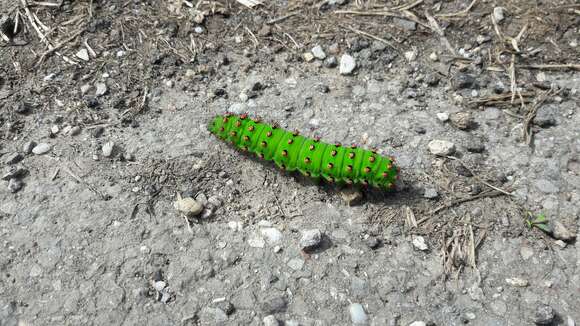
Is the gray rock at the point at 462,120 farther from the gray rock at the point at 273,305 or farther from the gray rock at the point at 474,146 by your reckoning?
the gray rock at the point at 273,305

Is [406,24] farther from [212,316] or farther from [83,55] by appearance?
[212,316]

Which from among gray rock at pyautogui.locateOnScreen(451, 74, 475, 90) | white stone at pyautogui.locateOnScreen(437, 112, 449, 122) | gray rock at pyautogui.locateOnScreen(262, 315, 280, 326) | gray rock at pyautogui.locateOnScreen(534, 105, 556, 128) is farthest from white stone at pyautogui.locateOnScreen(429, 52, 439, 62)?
gray rock at pyautogui.locateOnScreen(262, 315, 280, 326)

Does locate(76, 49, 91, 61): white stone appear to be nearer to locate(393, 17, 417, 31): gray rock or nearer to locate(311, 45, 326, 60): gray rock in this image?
locate(311, 45, 326, 60): gray rock

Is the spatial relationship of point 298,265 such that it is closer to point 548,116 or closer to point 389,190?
point 389,190

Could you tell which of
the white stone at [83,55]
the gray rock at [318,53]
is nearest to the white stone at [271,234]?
the gray rock at [318,53]

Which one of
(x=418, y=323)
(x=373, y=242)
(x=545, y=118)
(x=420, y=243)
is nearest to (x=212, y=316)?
(x=373, y=242)
